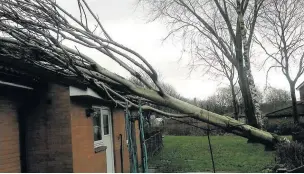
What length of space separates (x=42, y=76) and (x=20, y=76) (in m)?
0.51

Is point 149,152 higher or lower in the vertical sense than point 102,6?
lower

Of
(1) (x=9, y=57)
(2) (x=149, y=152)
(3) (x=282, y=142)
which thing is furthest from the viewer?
(2) (x=149, y=152)

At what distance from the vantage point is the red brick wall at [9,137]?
684 cm

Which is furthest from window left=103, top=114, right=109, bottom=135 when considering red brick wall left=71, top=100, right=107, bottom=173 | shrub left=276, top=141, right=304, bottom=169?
shrub left=276, top=141, right=304, bottom=169

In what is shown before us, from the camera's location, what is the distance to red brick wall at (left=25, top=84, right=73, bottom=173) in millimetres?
8016

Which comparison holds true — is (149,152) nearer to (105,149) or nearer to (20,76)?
(105,149)

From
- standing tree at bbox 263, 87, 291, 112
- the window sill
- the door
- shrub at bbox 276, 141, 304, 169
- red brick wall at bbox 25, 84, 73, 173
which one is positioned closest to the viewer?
red brick wall at bbox 25, 84, 73, 173

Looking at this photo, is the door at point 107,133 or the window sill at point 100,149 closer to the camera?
the window sill at point 100,149

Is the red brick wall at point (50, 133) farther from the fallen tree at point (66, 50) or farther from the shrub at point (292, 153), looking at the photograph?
the shrub at point (292, 153)

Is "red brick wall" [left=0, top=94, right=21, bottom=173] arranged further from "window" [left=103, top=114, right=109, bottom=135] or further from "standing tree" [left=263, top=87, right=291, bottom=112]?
"standing tree" [left=263, top=87, right=291, bottom=112]

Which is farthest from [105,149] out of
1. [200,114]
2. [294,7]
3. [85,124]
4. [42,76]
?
[294,7]

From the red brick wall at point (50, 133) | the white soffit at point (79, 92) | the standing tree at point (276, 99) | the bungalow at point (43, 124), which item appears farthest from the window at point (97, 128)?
the standing tree at point (276, 99)

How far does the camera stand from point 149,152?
15.8 m

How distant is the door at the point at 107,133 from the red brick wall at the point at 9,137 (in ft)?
11.7
